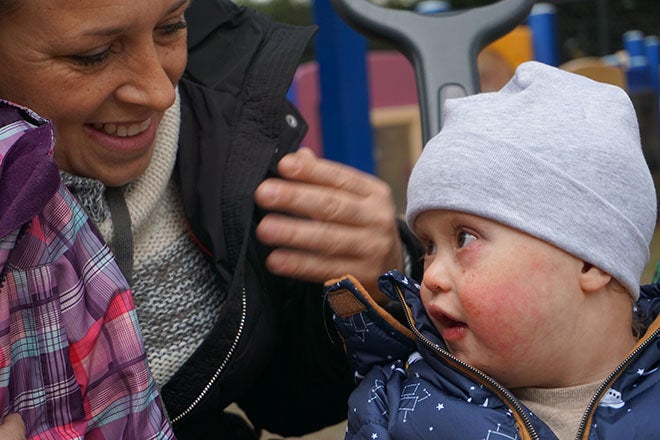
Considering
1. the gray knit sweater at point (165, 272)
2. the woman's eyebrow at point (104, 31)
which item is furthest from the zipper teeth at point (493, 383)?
the woman's eyebrow at point (104, 31)

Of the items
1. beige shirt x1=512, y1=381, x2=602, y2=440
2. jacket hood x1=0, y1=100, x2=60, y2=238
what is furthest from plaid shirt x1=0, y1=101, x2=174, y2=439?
beige shirt x1=512, y1=381, x2=602, y2=440

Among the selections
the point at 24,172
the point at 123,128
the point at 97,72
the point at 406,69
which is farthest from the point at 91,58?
the point at 406,69

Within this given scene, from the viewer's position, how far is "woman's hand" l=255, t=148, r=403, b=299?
54.6 inches

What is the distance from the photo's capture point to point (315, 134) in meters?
5.70

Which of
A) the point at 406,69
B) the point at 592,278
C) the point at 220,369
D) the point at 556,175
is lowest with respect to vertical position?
the point at 406,69

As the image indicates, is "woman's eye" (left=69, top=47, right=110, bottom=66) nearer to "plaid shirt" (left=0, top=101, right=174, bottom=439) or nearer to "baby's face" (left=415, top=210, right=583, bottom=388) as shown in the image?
"plaid shirt" (left=0, top=101, right=174, bottom=439)

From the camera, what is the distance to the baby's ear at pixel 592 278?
1.30m

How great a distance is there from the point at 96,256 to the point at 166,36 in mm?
431

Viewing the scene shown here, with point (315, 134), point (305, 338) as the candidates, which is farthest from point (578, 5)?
point (305, 338)

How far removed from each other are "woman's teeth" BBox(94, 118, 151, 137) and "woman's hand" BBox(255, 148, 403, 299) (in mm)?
266

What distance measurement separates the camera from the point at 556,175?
129 cm

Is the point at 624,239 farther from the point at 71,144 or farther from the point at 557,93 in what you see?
the point at 71,144

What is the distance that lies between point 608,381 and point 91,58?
2.74 ft

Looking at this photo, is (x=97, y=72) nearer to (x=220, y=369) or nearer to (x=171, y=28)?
(x=171, y=28)
